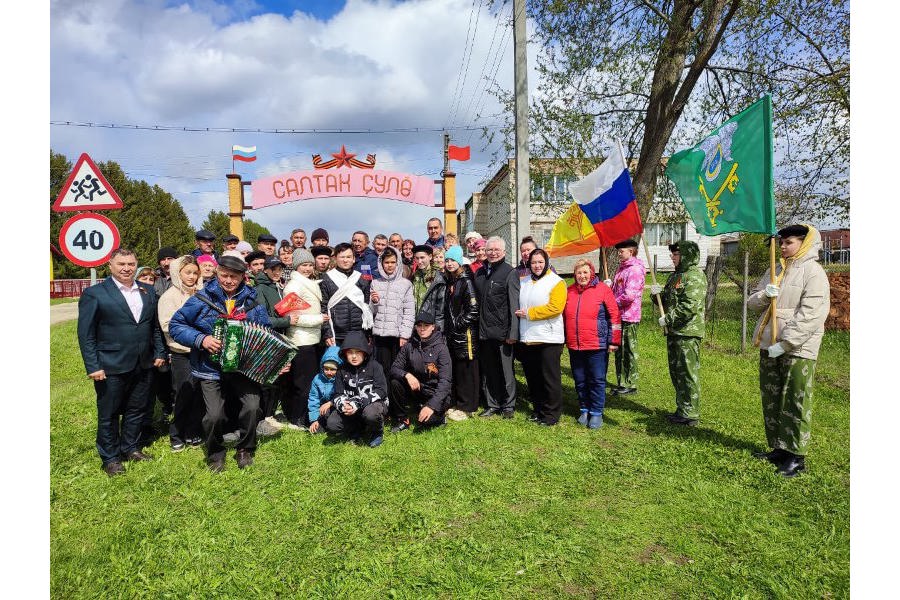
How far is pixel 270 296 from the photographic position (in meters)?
5.51

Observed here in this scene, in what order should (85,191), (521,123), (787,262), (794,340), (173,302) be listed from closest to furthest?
(794,340) → (787,262) → (173,302) → (85,191) → (521,123)

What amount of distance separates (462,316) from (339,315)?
4.85ft

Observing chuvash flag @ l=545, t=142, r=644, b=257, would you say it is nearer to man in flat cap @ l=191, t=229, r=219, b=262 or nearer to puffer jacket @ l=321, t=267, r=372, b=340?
puffer jacket @ l=321, t=267, r=372, b=340

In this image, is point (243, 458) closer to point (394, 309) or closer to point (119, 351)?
point (119, 351)

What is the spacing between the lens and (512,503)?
3.86 meters

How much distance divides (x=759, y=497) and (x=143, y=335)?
5.71 m

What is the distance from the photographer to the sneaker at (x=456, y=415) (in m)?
5.84

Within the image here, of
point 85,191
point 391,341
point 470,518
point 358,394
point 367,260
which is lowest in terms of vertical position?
point 470,518

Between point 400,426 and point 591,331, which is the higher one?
point 591,331

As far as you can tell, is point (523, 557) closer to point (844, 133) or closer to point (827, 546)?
point (827, 546)

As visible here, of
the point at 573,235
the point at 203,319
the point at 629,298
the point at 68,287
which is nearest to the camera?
the point at 203,319

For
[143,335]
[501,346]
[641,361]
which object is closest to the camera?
[143,335]

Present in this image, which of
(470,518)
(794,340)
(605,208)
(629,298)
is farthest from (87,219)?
(794,340)

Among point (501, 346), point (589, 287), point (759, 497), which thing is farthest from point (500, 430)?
point (759, 497)
